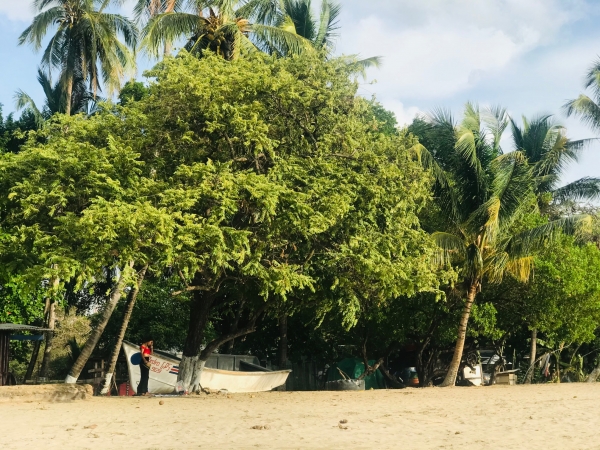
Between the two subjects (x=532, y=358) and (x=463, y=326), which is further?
(x=532, y=358)

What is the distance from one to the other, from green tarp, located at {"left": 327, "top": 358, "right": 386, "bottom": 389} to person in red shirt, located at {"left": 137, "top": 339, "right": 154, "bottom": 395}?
8.85 meters

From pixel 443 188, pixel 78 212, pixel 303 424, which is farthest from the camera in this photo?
pixel 443 188

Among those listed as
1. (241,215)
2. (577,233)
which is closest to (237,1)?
(241,215)

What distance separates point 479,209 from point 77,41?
51.1 ft

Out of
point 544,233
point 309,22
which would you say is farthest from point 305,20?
point 544,233

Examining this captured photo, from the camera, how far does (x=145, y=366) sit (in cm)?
2044

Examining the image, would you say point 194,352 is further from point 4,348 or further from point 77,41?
point 77,41

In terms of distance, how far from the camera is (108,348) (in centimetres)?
2761

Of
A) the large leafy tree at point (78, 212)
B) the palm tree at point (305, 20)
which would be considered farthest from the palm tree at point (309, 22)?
the large leafy tree at point (78, 212)

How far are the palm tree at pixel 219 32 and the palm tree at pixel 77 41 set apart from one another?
4.02 meters

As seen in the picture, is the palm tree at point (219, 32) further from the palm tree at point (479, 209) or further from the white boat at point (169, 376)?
the white boat at point (169, 376)

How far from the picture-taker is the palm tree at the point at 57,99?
26.9m

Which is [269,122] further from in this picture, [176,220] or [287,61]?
[176,220]

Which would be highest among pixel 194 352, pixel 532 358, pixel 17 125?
pixel 17 125
